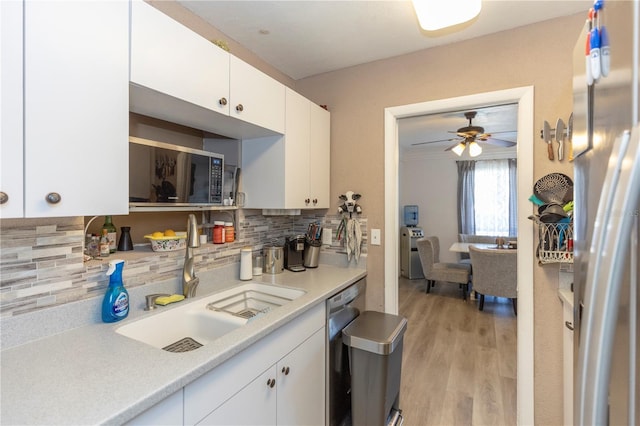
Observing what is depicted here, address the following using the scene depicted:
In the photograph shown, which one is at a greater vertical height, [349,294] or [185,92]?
[185,92]

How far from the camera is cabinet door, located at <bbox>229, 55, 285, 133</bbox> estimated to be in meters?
1.46

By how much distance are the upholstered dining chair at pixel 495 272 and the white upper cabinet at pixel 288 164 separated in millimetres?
2692

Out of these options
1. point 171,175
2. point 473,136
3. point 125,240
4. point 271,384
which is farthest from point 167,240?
point 473,136

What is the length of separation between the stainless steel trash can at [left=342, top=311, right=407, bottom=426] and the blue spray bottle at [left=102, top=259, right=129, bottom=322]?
1.09m

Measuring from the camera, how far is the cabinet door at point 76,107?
32.3 inches

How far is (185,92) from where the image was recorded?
122 centimetres

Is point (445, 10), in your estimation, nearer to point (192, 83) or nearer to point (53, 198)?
point (192, 83)

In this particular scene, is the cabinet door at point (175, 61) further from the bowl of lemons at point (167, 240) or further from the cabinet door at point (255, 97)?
the bowl of lemons at point (167, 240)

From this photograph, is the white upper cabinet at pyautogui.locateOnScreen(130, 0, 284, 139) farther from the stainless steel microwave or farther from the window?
the window

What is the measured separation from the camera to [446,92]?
75.9 inches

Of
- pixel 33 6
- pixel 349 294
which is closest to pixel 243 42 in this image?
pixel 33 6

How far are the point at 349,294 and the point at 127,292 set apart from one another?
3.93 feet

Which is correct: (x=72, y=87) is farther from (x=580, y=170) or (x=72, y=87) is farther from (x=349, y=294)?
(x=349, y=294)

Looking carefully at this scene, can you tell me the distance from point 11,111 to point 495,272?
4.32m
